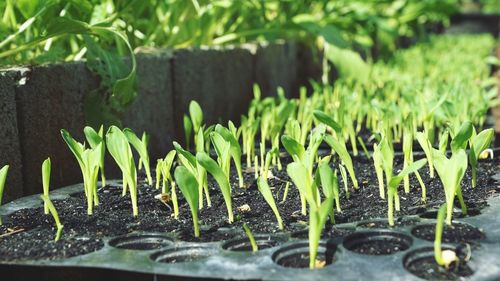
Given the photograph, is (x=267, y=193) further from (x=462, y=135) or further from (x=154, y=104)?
(x=154, y=104)

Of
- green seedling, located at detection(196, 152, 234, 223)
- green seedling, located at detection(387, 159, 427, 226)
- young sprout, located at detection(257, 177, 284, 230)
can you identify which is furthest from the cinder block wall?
green seedling, located at detection(387, 159, 427, 226)

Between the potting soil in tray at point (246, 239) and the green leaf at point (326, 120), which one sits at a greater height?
the green leaf at point (326, 120)

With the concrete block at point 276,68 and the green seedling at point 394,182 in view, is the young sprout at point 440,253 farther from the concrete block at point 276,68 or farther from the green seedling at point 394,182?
the concrete block at point 276,68

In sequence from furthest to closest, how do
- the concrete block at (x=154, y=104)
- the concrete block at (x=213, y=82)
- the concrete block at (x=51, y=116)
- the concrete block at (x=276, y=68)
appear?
the concrete block at (x=276, y=68), the concrete block at (x=213, y=82), the concrete block at (x=154, y=104), the concrete block at (x=51, y=116)

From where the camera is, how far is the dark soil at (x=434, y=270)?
1.19 m

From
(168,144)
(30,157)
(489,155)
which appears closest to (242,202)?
(30,157)

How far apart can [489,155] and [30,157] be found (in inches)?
49.3

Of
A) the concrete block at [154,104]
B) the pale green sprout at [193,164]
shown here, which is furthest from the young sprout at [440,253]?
the concrete block at [154,104]

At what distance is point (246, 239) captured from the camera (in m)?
1.38

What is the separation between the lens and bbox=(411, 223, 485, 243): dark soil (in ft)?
4.41

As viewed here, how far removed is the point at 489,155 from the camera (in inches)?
82.3

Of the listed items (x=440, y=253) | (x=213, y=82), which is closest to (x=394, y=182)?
(x=440, y=253)

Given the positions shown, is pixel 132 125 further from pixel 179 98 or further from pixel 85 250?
pixel 85 250

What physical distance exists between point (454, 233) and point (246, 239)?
0.38 meters
